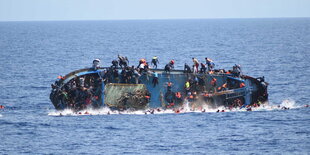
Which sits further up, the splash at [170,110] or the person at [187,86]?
the person at [187,86]

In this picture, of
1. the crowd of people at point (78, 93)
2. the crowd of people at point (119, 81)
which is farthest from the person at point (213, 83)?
the crowd of people at point (78, 93)

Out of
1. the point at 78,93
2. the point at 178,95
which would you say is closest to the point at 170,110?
the point at 178,95

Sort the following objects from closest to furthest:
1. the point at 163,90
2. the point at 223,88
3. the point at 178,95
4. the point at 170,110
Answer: the point at 178,95
the point at 163,90
the point at 170,110
the point at 223,88

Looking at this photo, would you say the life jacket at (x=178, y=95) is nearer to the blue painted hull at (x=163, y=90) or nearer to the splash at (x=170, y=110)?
the blue painted hull at (x=163, y=90)

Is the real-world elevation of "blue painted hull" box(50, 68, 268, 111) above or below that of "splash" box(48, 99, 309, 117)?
above

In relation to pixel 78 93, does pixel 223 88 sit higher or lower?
higher

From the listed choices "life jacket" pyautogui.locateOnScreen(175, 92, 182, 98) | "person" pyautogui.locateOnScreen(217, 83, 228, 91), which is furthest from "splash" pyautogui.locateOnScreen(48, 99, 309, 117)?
"person" pyautogui.locateOnScreen(217, 83, 228, 91)

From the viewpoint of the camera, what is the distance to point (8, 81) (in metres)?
116

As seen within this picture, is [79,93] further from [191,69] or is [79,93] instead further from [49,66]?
[49,66]

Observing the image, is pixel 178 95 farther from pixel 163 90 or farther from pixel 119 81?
pixel 119 81

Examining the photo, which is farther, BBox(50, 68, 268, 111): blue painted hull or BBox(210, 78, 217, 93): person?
BBox(210, 78, 217, 93): person

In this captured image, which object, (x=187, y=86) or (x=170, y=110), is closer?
(x=187, y=86)

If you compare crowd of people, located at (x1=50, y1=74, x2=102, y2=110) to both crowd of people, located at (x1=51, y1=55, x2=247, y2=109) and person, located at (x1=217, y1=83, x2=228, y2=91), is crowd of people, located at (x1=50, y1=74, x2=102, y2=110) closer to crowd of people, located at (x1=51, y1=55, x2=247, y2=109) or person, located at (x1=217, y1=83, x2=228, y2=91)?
crowd of people, located at (x1=51, y1=55, x2=247, y2=109)

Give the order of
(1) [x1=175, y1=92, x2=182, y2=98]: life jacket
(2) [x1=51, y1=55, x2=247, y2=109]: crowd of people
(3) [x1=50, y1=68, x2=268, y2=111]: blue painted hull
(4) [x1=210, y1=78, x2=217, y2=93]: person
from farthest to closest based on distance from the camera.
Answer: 1. (4) [x1=210, y1=78, x2=217, y2=93]: person
2. (1) [x1=175, y1=92, x2=182, y2=98]: life jacket
3. (3) [x1=50, y1=68, x2=268, y2=111]: blue painted hull
4. (2) [x1=51, y1=55, x2=247, y2=109]: crowd of people
